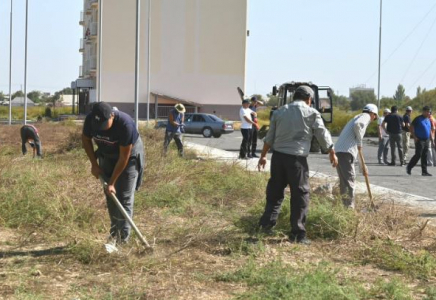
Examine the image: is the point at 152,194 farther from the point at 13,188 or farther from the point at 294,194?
the point at 294,194

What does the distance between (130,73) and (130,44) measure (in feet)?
7.89

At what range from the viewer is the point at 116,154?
6.84 meters

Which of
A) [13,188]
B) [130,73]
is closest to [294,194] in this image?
[13,188]

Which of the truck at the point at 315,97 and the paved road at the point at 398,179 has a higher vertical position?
the truck at the point at 315,97

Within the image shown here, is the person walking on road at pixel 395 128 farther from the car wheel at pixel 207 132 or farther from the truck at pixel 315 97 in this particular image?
the car wheel at pixel 207 132

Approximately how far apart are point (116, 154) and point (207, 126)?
30.4 metres

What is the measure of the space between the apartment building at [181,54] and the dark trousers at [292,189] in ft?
160

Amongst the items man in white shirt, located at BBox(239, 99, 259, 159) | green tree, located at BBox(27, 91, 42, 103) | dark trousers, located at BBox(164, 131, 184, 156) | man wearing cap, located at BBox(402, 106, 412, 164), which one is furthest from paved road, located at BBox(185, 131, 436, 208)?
green tree, located at BBox(27, 91, 42, 103)

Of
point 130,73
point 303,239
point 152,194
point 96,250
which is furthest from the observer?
point 130,73

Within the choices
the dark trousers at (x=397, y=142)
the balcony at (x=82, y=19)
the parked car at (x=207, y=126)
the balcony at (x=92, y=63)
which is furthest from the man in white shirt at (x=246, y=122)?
the balcony at (x=82, y=19)

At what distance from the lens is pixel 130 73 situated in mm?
56500

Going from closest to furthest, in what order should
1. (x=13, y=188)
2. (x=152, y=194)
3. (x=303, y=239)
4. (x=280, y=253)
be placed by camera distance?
(x=280, y=253) → (x=303, y=239) → (x=13, y=188) → (x=152, y=194)

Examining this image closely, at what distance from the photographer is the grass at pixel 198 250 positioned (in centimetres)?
550

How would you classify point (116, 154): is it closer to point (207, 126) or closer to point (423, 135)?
point (423, 135)
